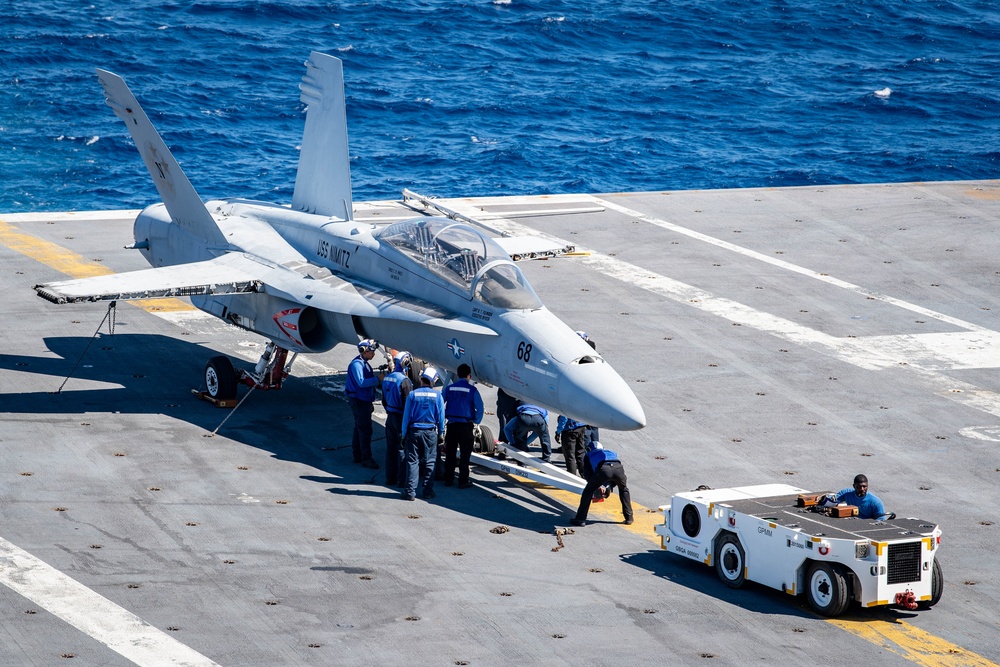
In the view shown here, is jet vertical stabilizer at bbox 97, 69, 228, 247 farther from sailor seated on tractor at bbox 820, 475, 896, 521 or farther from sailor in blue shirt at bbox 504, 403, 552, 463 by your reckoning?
sailor seated on tractor at bbox 820, 475, 896, 521

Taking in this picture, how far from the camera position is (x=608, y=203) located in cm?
3541

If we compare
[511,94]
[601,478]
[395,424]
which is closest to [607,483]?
[601,478]

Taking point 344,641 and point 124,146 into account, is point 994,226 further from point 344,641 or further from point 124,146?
point 124,146

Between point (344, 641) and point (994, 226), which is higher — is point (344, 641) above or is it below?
below

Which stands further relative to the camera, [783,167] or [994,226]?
[783,167]

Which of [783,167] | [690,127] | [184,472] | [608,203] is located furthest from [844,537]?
[690,127]

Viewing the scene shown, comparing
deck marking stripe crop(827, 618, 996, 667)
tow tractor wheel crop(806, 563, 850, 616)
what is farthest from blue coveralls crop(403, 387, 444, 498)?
deck marking stripe crop(827, 618, 996, 667)

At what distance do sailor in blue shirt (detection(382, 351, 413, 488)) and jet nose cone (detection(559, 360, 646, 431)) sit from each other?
8.02ft

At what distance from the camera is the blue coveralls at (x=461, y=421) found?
17.8m

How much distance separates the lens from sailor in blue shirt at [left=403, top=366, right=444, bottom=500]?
17.4m

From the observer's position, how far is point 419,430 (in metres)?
17.4

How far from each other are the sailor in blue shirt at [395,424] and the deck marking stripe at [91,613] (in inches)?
202

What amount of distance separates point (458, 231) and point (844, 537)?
7.83 metres

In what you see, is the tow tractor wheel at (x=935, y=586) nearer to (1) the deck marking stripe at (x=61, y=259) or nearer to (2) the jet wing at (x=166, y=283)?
(2) the jet wing at (x=166, y=283)
